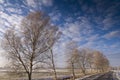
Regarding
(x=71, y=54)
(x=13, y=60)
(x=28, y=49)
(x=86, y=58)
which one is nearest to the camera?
(x=13, y=60)

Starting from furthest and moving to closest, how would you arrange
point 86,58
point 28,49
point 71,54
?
point 86,58 → point 71,54 → point 28,49

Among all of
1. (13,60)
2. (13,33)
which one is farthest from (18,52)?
(13,33)

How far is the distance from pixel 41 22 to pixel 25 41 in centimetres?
310

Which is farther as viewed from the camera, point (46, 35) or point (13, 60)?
point (46, 35)

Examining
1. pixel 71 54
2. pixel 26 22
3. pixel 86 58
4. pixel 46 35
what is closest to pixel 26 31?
pixel 26 22

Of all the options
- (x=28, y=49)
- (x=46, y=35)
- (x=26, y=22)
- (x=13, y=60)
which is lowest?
(x=13, y=60)

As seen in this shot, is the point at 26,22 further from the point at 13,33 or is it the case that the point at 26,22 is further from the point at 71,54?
the point at 71,54

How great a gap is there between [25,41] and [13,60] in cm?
Answer: 259

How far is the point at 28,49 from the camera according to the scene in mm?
18547

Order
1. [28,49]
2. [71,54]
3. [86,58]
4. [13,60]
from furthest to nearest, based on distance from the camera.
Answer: [86,58], [71,54], [28,49], [13,60]

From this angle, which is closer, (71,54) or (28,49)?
(28,49)

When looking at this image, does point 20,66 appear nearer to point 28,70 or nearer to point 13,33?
point 28,70

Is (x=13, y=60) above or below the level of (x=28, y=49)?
below

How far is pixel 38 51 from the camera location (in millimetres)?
18812
